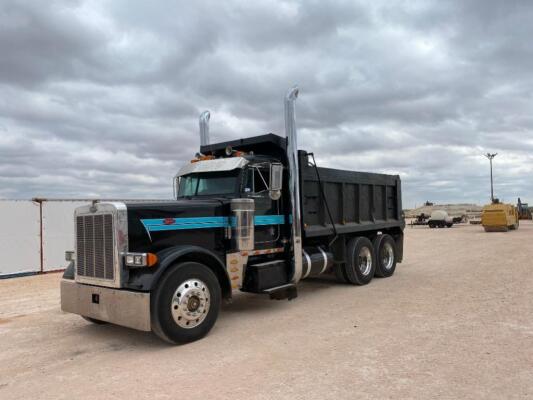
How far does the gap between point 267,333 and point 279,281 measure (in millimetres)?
1648

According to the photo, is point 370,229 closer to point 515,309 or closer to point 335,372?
point 515,309

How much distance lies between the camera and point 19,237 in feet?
43.8

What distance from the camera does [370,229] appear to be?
35.6 ft

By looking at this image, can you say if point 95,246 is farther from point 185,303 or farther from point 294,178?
point 294,178

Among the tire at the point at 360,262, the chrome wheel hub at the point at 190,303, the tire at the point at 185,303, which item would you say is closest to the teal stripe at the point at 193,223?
the tire at the point at 185,303

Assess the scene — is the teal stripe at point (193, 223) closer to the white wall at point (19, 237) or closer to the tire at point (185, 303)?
the tire at point (185, 303)

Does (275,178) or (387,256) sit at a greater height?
(275,178)

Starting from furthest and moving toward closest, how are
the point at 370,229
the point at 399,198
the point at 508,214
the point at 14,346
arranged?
1. the point at 508,214
2. the point at 399,198
3. the point at 370,229
4. the point at 14,346

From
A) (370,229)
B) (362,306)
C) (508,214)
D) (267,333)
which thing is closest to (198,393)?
(267,333)

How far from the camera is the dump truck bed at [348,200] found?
8961 millimetres

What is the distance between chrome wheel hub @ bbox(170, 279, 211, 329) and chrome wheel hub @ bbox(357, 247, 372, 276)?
16.8 feet

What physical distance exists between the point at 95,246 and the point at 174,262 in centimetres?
118

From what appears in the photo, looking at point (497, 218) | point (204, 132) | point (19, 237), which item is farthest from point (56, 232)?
point (497, 218)

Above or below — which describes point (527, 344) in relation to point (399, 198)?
below
